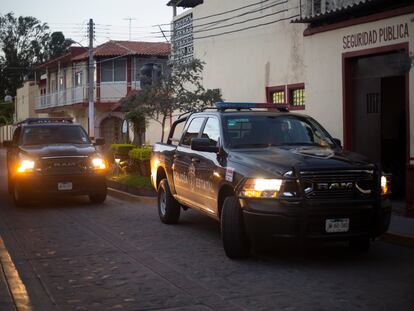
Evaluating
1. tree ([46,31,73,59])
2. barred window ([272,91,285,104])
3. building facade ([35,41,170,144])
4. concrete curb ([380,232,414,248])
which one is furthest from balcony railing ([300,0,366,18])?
tree ([46,31,73,59])

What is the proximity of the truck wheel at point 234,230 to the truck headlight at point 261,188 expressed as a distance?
222mm

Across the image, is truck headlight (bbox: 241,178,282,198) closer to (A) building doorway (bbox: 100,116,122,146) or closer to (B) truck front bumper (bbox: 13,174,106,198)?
(B) truck front bumper (bbox: 13,174,106,198)

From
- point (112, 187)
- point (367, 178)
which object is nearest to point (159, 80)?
point (112, 187)

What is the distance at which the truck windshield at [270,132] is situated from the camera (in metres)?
8.94

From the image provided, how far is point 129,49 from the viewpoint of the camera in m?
43.5

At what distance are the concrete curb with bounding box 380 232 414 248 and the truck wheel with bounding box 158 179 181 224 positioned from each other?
345cm

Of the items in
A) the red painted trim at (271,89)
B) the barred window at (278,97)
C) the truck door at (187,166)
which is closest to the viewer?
the truck door at (187,166)

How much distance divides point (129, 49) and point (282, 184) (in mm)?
37197

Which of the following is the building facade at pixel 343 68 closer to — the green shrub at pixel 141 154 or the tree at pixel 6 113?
the green shrub at pixel 141 154

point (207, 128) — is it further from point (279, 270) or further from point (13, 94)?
point (13, 94)

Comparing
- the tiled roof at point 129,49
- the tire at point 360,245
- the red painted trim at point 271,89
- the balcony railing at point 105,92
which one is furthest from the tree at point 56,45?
the tire at point 360,245

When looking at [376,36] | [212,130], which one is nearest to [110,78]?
→ [376,36]

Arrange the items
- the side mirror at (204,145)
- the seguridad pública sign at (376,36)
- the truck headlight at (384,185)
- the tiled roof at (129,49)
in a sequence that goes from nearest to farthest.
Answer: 1. the truck headlight at (384,185)
2. the side mirror at (204,145)
3. the seguridad pública sign at (376,36)
4. the tiled roof at (129,49)

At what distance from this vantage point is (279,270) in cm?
761
